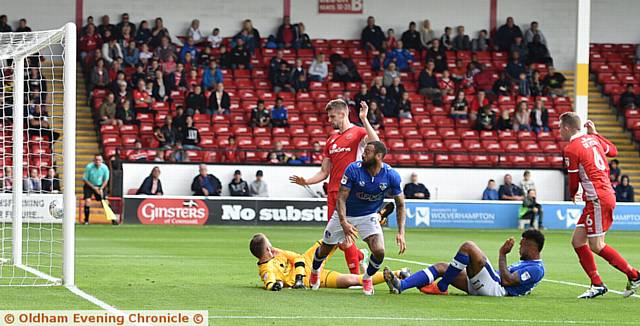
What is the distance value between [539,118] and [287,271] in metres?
23.7

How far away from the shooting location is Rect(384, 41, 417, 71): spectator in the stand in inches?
1462

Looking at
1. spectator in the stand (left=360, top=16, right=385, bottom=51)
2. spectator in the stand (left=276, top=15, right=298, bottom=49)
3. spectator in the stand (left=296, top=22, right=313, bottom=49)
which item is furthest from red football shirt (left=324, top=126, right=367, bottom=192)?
spectator in the stand (left=360, top=16, right=385, bottom=51)

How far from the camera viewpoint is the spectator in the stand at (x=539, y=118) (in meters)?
34.7

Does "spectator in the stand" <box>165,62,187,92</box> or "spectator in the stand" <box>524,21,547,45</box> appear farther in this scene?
"spectator in the stand" <box>524,21,547,45</box>

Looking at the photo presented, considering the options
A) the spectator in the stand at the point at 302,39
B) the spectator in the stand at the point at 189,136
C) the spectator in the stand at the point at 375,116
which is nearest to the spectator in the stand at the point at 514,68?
the spectator in the stand at the point at 375,116

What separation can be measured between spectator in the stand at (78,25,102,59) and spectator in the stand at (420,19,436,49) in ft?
36.9

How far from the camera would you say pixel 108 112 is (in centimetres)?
3152

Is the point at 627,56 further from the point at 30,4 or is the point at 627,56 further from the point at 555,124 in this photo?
the point at 30,4

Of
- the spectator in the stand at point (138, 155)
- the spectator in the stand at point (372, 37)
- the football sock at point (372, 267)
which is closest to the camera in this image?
the football sock at point (372, 267)

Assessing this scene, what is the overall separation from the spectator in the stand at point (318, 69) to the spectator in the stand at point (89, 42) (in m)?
6.76

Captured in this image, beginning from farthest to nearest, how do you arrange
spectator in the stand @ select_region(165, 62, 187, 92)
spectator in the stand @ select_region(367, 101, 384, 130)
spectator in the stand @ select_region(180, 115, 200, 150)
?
spectator in the stand @ select_region(165, 62, 187, 92) → spectator in the stand @ select_region(367, 101, 384, 130) → spectator in the stand @ select_region(180, 115, 200, 150)

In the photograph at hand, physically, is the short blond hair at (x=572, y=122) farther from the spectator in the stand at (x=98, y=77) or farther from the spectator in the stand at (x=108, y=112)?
the spectator in the stand at (x=98, y=77)

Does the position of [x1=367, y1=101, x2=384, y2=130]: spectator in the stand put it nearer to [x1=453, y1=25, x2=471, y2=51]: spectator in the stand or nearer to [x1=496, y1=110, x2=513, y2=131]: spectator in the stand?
[x1=496, y1=110, x2=513, y2=131]: spectator in the stand

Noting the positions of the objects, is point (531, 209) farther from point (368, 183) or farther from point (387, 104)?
point (368, 183)
